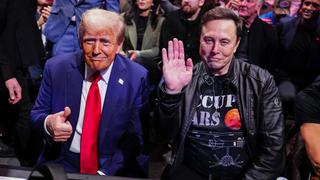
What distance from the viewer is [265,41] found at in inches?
163

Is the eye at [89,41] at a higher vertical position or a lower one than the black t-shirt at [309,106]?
higher

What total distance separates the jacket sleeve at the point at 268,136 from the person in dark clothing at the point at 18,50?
1573 mm

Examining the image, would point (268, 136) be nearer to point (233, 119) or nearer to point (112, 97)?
point (233, 119)

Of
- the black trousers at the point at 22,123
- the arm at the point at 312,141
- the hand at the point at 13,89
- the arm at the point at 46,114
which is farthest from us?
the black trousers at the point at 22,123

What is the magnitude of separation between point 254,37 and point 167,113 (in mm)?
2156

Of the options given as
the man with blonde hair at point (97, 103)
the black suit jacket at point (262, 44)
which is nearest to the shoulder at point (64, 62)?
the man with blonde hair at point (97, 103)

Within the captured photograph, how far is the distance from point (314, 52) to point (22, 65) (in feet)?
7.71

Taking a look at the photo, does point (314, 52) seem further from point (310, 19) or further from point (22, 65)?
point (22, 65)

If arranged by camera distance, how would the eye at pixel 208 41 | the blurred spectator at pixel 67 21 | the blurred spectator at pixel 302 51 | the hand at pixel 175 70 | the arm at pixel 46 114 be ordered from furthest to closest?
→ the blurred spectator at pixel 302 51 < the blurred spectator at pixel 67 21 < the eye at pixel 208 41 < the arm at pixel 46 114 < the hand at pixel 175 70

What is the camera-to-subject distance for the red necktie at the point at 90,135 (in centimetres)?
238

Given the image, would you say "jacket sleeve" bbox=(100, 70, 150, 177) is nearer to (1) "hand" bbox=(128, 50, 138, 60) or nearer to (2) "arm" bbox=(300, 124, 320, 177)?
(2) "arm" bbox=(300, 124, 320, 177)

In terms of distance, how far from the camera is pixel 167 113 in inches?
84.4

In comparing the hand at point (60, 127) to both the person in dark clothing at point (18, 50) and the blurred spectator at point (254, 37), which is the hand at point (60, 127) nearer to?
the person in dark clothing at point (18, 50)

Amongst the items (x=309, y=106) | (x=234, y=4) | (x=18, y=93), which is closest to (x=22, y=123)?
(x=18, y=93)
